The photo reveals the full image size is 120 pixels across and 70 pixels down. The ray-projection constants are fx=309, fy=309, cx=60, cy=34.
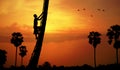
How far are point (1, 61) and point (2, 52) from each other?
4.19 m

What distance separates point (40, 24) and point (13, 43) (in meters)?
87.0

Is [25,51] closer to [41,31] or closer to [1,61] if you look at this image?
[1,61]

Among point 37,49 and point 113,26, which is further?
point 113,26

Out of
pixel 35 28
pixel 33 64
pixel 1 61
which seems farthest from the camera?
pixel 1 61

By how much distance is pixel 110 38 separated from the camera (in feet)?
304

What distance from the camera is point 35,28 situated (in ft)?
48.0

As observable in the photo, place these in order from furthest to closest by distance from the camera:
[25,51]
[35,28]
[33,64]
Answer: [25,51]
[35,28]
[33,64]

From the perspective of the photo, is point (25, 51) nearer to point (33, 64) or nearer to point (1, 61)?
point (1, 61)

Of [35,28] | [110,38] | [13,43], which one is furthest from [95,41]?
[35,28]

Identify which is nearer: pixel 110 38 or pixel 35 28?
pixel 35 28

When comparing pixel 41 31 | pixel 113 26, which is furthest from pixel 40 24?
pixel 113 26

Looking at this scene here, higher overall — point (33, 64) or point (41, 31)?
point (41, 31)

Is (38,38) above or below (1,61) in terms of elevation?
above

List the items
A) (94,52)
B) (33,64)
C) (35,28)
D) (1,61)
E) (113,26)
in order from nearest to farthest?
(33,64)
(35,28)
(113,26)
(1,61)
(94,52)
